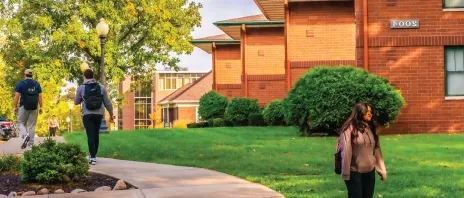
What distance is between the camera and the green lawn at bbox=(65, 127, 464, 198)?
1041 cm

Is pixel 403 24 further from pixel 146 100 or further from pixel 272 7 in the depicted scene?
pixel 146 100

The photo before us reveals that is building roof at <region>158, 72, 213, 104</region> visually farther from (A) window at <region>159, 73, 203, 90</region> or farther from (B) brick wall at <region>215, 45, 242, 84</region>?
(A) window at <region>159, 73, 203, 90</region>

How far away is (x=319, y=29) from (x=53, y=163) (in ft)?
79.1

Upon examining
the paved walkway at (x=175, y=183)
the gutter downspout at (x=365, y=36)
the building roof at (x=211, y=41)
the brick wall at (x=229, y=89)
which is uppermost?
the building roof at (x=211, y=41)

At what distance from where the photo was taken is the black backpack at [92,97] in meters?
14.0

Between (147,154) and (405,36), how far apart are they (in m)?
11.0

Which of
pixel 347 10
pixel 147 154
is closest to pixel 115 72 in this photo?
pixel 347 10

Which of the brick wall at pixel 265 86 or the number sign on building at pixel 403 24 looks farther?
the brick wall at pixel 265 86

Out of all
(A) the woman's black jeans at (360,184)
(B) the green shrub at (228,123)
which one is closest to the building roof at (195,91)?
(B) the green shrub at (228,123)

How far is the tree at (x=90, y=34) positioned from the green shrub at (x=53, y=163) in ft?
105

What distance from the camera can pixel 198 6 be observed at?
165 feet

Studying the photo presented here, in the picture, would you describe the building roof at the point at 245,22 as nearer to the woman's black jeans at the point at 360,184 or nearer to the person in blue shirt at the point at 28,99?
the person in blue shirt at the point at 28,99

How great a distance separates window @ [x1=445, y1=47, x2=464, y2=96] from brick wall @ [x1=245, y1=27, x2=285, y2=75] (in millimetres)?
18551

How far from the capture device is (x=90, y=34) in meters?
44.0
